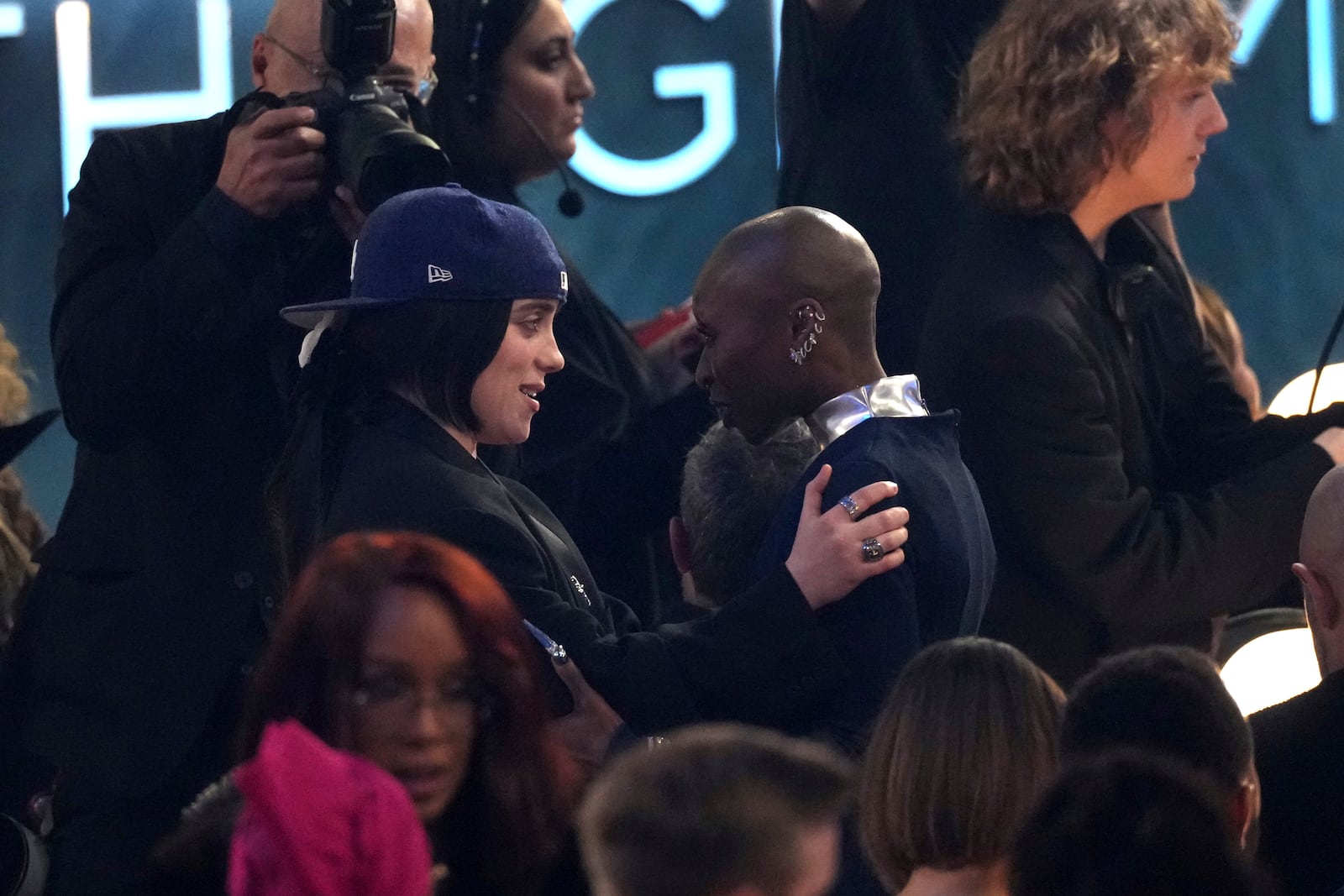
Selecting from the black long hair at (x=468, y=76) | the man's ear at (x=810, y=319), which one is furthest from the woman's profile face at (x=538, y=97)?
the man's ear at (x=810, y=319)

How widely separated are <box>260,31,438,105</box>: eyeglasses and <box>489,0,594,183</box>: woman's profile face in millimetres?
388

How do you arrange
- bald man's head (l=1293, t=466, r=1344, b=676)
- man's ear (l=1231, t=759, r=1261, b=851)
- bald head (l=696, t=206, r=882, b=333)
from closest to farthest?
man's ear (l=1231, t=759, r=1261, b=851) → bald man's head (l=1293, t=466, r=1344, b=676) → bald head (l=696, t=206, r=882, b=333)

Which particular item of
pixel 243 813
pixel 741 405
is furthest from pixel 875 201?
pixel 243 813

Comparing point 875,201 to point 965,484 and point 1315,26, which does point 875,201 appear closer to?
point 965,484

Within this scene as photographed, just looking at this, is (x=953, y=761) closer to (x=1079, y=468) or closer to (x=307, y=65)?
(x=1079, y=468)

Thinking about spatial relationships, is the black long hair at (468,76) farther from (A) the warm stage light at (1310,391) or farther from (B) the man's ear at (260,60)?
(A) the warm stage light at (1310,391)

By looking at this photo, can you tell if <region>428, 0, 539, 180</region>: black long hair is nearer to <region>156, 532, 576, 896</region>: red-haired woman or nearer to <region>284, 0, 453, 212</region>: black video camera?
<region>284, 0, 453, 212</region>: black video camera

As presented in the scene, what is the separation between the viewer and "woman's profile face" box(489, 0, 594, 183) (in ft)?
Answer: 11.6

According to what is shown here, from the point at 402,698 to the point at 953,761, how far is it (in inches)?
22.8

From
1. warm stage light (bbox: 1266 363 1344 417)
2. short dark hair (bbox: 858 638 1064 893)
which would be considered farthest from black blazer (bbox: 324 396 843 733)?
warm stage light (bbox: 1266 363 1344 417)

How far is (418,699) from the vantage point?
205 centimetres

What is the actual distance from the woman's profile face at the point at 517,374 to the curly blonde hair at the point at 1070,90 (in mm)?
944

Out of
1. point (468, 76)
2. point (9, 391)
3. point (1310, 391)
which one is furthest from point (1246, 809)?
point (9, 391)

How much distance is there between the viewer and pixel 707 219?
203 inches
